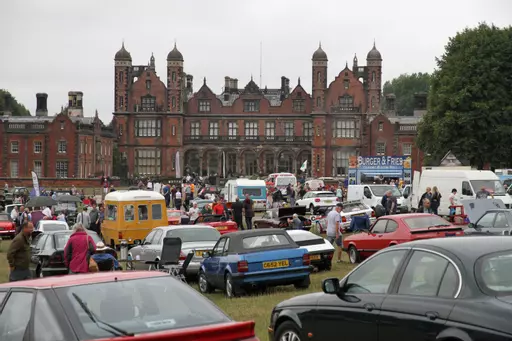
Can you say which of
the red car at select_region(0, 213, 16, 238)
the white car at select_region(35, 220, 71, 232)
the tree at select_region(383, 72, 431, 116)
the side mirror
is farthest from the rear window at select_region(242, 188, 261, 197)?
the tree at select_region(383, 72, 431, 116)

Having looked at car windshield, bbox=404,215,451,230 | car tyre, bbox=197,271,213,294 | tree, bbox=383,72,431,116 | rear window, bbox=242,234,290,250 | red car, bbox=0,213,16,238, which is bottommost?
red car, bbox=0,213,16,238

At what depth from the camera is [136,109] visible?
105 m

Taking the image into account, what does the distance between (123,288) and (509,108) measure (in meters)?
52.6

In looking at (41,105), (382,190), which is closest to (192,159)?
(41,105)

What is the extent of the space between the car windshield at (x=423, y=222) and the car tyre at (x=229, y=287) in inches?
226

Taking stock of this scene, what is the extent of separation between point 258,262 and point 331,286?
29.9ft

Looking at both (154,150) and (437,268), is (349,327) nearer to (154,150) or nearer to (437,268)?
(437,268)

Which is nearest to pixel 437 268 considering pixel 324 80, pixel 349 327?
pixel 349 327

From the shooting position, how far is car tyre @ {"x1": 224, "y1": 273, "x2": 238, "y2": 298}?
1852 cm

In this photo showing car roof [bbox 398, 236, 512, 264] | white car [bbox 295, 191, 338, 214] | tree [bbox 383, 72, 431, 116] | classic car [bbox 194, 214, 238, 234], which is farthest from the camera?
tree [bbox 383, 72, 431, 116]

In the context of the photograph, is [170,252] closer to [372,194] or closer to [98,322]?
[98,322]

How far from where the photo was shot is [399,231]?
22500mm

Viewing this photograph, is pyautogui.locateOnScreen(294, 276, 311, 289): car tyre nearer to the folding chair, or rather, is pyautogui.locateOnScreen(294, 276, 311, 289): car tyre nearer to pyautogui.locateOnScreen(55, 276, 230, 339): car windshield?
the folding chair

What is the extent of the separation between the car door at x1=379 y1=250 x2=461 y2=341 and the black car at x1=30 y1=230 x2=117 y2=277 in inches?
512
